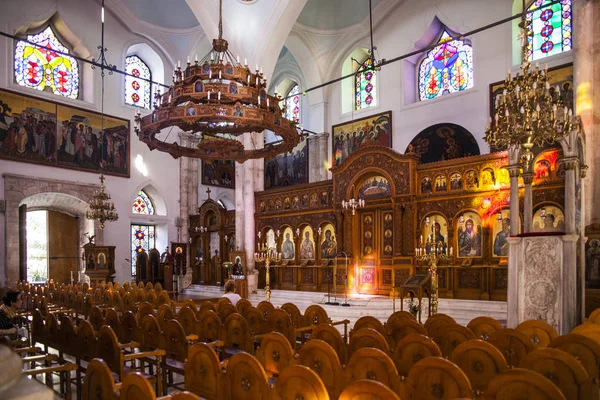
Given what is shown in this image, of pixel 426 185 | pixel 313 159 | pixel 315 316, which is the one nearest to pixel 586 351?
pixel 315 316

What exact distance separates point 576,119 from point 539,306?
10.7 ft

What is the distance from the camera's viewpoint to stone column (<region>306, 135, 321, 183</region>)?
21953 millimetres

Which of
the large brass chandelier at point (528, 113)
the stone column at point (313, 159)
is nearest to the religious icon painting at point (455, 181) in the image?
the large brass chandelier at point (528, 113)

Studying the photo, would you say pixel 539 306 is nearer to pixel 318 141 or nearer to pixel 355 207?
pixel 355 207

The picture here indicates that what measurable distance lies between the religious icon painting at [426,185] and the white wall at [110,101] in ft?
40.1

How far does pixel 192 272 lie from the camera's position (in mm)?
20812

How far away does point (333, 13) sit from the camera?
2120 cm

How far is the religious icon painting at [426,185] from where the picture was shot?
1366 centimetres

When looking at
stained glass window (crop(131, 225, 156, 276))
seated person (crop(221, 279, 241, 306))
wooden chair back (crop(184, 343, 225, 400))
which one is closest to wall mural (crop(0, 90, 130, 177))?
stained glass window (crop(131, 225, 156, 276))

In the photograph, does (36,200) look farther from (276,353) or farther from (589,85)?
(589,85)

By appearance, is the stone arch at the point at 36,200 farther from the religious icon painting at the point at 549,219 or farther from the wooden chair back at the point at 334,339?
the religious icon painting at the point at 549,219

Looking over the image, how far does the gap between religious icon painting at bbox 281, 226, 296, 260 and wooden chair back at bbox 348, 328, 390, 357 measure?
1232cm

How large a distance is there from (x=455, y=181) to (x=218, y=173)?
534 inches

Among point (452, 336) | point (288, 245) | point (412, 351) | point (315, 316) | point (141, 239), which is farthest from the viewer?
point (141, 239)
